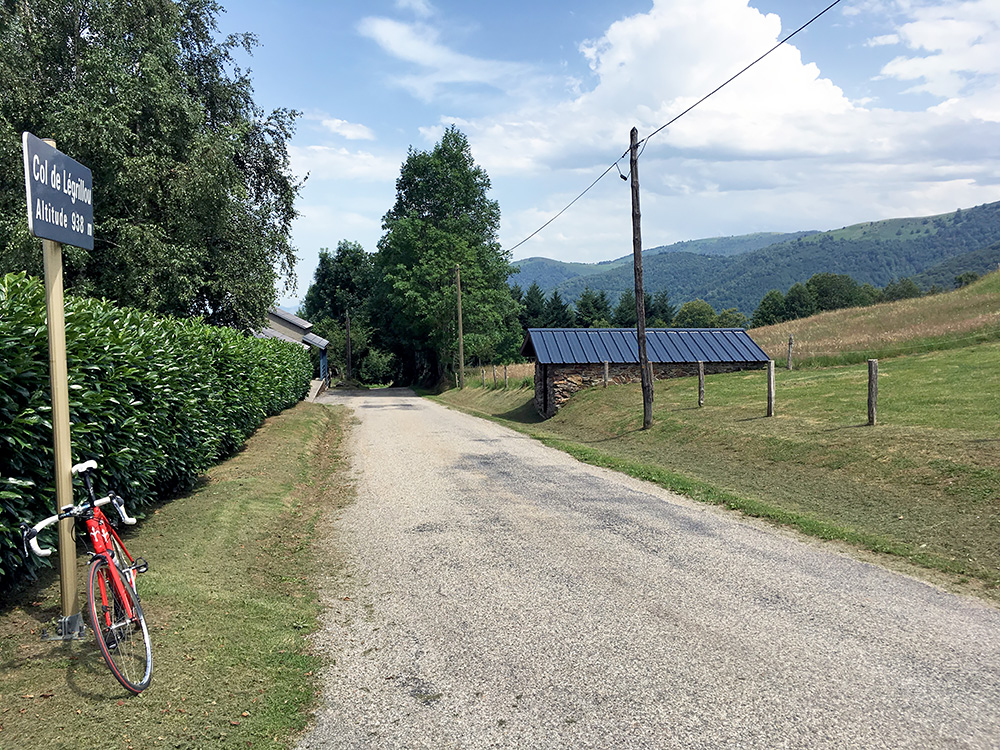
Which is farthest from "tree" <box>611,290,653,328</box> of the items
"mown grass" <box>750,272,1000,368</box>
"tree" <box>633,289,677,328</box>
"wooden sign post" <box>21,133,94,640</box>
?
"wooden sign post" <box>21,133,94,640</box>

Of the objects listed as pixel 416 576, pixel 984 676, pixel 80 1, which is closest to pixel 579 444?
pixel 416 576

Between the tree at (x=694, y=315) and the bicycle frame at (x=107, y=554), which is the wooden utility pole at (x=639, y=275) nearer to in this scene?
the bicycle frame at (x=107, y=554)

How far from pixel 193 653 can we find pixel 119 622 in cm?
58

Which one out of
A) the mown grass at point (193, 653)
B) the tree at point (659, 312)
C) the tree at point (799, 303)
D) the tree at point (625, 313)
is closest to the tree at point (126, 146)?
the mown grass at point (193, 653)

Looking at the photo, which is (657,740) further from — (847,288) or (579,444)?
(847,288)

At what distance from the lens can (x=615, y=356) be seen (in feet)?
88.7

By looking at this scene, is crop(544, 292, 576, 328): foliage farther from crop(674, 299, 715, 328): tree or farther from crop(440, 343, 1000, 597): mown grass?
crop(440, 343, 1000, 597): mown grass

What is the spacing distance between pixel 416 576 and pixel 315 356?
55.4 metres

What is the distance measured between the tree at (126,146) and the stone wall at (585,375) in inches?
484

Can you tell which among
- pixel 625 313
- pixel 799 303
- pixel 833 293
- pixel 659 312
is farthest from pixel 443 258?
pixel 833 293

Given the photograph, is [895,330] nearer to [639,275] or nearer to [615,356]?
[615,356]

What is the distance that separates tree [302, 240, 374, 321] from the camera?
86.0 metres

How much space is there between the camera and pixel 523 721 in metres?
4.16

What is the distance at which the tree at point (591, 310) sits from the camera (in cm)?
8806
